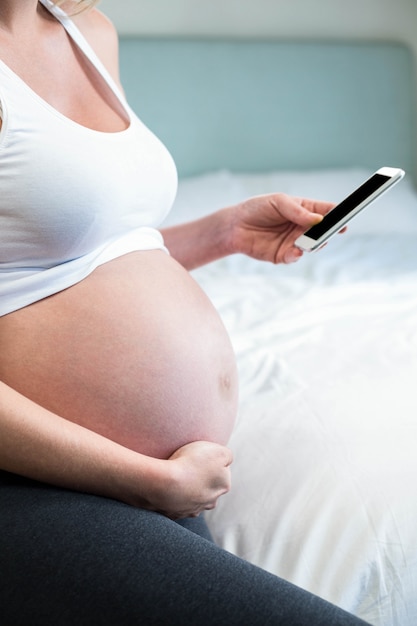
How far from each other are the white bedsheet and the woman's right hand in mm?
103

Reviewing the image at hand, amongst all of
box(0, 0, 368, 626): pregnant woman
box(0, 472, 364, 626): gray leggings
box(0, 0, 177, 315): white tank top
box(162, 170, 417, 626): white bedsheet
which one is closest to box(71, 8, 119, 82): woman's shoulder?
box(0, 0, 368, 626): pregnant woman

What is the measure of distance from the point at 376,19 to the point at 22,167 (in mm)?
2298

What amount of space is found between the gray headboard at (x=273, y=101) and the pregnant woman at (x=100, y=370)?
150 centimetres

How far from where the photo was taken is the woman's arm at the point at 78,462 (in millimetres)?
718

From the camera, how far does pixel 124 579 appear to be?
64 cm

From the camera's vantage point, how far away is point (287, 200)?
105 centimetres

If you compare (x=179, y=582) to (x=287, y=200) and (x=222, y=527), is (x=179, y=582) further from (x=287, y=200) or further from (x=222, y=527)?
(x=287, y=200)

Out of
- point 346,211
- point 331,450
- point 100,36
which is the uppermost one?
point 100,36

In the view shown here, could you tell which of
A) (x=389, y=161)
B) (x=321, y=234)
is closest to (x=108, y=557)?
(x=321, y=234)

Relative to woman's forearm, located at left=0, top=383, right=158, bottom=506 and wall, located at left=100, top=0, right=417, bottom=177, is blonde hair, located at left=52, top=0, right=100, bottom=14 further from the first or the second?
wall, located at left=100, top=0, right=417, bottom=177

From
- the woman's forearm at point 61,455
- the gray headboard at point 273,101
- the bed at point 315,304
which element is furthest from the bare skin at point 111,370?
the gray headboard at point 273,101

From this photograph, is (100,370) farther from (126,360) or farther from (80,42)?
(80,42)

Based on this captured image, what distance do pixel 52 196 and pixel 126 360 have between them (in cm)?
18

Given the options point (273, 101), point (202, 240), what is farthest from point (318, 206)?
point (273, 101)
